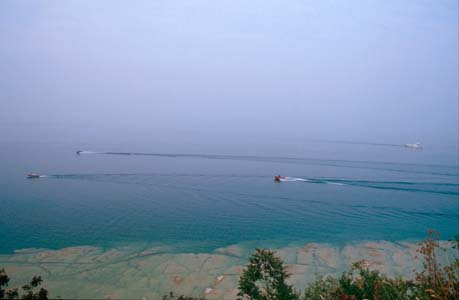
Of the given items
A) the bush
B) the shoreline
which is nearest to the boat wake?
the shoreline

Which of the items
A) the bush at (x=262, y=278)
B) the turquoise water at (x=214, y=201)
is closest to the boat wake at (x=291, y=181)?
the turquoise water at (x=214, y=201)

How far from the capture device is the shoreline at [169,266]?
1766 centimetres

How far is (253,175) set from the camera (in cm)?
4784

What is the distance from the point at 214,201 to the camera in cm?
3500

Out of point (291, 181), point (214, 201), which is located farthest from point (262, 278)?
point (291, 181)

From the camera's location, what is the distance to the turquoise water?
85.4ft

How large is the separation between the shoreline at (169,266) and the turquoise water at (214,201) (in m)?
1.52

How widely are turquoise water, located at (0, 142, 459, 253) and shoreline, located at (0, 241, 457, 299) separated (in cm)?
152

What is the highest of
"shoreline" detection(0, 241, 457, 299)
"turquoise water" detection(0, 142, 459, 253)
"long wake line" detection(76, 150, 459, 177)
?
"long wake line" detection(76, 150, 459, 177)

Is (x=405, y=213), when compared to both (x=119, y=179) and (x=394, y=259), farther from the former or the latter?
(x=119, y=179)

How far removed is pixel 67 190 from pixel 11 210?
7976 mm

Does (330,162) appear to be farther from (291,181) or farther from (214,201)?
(214,201)

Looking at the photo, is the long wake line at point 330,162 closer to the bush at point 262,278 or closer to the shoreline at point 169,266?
the shoreline at point 169,266

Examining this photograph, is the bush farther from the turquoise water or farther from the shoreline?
the turquoise water
